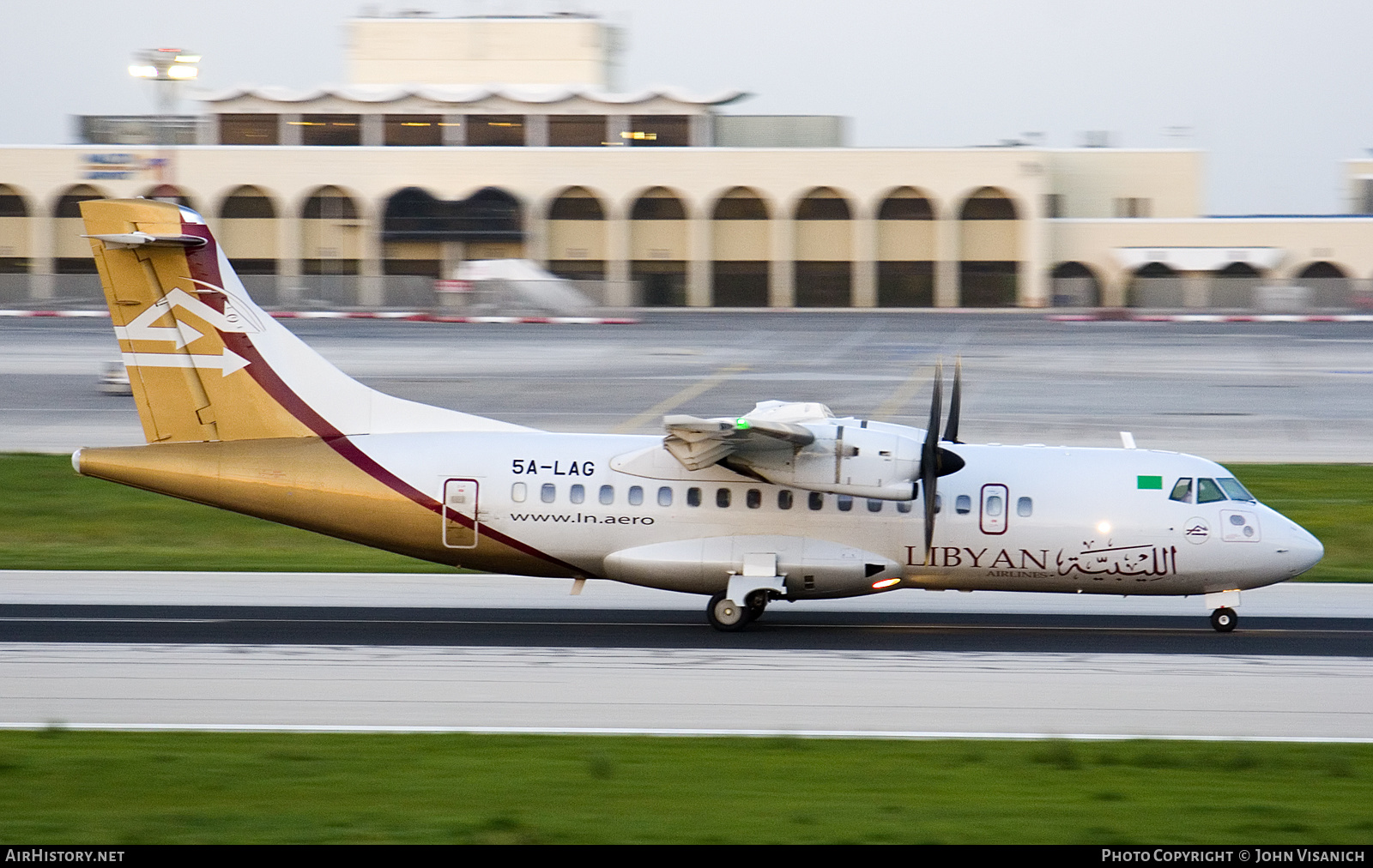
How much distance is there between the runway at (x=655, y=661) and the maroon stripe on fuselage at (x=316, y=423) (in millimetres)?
1299

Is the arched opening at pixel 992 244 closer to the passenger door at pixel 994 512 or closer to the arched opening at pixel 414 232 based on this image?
the arched opening at pixel 414 232

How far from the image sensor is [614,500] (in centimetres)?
1861

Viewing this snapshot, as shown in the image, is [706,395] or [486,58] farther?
[486,58]

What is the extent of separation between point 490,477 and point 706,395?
2237 cm

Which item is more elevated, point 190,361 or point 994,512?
point 190,361

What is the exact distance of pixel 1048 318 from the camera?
67.6 metres

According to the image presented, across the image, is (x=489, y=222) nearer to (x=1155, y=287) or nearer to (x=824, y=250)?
(x=824, y=250)

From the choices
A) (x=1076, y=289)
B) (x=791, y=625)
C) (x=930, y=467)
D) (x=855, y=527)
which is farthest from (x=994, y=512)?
(x=1076, y=289)

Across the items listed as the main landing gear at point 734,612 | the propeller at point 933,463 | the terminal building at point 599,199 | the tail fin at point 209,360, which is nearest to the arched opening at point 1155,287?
the terminal building at point 599,199

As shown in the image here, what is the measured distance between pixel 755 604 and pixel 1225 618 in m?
6.27

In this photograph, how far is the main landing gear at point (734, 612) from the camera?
1842cm

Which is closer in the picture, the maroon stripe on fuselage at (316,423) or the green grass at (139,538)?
the maroon stripe on fuselage at (316,423)

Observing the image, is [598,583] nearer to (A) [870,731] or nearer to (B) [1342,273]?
(A) [870,731]
